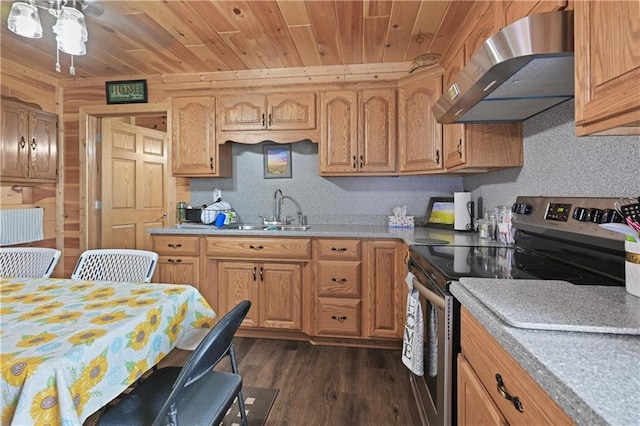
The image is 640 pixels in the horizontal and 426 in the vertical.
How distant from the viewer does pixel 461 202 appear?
102 inches

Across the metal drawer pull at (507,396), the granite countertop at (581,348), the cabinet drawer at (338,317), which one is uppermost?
the granite countertop at (581,348)

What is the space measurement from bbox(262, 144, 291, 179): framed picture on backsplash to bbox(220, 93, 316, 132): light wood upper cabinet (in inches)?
12.2

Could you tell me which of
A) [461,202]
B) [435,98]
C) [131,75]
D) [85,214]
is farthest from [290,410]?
[131,75]

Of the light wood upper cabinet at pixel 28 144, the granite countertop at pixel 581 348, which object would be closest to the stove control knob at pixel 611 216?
the granite countertop at pixel 581 348

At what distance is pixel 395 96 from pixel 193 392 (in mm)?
2545

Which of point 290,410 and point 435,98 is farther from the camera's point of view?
point 435,98

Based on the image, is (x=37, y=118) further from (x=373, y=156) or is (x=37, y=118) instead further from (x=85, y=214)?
(x=373, y=156)

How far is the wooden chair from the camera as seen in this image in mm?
906

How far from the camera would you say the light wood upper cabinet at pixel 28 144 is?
271 centimetres

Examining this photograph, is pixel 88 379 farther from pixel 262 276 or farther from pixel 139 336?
pixel 262 276

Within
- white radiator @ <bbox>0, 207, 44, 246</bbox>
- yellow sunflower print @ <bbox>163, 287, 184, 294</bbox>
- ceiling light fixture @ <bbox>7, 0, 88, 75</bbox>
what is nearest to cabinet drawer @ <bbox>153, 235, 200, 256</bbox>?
white radiator @ <bbox>0, 207, 44, 246</bbox>

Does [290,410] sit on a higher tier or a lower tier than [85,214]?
lower

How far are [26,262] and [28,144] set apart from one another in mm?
1692

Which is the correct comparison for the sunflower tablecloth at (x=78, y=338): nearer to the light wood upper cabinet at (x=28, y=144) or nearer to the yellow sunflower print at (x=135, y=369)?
the yellow sunflower print at (x=135, y=369)
